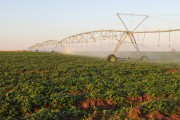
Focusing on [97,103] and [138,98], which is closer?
[97,103]

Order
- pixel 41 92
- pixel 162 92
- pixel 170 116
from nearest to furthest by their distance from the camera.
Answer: pixel 170 116
pixel 41 92
pixel 162 92

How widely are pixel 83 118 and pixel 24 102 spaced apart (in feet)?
9.79

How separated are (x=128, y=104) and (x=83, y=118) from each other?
3.53 metres

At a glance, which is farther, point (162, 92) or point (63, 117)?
point (162, 92)

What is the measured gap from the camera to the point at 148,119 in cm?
1334

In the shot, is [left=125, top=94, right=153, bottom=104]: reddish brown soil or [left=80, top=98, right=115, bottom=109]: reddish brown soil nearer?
[left=80, top=98, right=115, bottom=109]: reddish brown soil

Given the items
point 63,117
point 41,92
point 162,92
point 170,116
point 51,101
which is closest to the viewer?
point 63,117

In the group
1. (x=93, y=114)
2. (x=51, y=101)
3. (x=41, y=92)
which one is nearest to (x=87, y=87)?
(x=41, y=92)

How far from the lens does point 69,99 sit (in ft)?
51.5

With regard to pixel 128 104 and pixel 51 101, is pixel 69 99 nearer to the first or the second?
pixel 51 101

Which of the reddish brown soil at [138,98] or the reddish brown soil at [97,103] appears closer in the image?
the reddish brown soil at [97,103]

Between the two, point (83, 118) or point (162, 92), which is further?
point (162, 92)

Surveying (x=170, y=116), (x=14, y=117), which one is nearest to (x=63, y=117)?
(x=14, y=117)

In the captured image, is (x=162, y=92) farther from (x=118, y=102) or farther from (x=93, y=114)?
(x=93, y=114)
